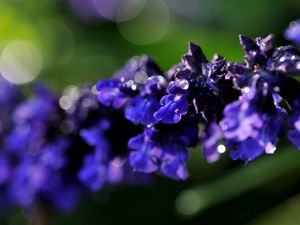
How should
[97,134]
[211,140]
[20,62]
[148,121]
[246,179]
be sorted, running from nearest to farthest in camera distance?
[148,121] < [211,140] < [97,134] < [246,179] < [20,62]

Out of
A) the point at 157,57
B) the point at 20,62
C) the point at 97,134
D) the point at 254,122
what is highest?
the point at 20,62

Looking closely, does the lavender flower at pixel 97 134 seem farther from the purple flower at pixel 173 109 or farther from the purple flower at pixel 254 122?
the purple flower at pixel 254 122

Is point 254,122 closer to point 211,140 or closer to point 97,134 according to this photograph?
point 211,140

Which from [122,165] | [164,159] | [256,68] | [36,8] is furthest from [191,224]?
[36,8]

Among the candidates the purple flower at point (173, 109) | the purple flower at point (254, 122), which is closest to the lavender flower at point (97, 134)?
the purple flower at point (173, 109)

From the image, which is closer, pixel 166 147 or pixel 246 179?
pixel 166 147

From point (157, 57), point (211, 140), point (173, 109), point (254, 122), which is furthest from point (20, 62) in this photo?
point (254, 122)
